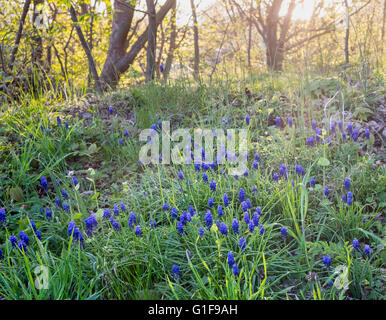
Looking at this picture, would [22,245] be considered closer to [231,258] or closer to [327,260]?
[231,258]

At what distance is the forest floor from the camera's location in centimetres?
193

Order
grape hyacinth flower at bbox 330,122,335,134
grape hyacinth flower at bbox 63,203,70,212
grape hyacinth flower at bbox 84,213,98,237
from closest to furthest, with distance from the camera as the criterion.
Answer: grape hyacinth flower at bbox 84,213,98,237
grape hyacinth flower at bbox 63,203,70,212
grape hyacinth flower at bbox 330,122,335,134

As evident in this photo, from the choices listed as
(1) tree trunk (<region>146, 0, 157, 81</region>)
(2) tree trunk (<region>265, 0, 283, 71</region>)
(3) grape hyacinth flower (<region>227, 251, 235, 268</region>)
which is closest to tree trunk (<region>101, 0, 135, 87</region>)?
(1) tree trunk (<region>146, 0, 157, 81</region>)

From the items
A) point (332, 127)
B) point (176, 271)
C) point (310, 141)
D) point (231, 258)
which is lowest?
point (176, 271)

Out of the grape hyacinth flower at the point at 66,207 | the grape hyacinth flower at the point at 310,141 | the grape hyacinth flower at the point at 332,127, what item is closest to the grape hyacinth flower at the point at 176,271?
the grape hyacinth flower at the point at 66,207

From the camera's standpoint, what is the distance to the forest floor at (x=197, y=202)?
1.93 m

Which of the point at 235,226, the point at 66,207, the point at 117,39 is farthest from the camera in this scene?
the point at 117,39

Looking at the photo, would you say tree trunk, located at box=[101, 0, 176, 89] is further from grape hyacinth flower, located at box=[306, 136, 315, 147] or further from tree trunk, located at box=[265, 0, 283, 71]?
grape hyacinth flower, located at box=[306, 136, 315, 147]

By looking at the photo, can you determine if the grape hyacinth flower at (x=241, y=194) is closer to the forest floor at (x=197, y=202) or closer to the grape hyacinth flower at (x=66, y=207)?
the forest floor at (x=197, y=202)

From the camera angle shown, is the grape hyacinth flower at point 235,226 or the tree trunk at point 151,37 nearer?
the grape hyacinth flower at point 235,226

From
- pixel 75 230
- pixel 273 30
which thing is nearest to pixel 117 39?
pixel 273 30

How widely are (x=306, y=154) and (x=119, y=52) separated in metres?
4.68

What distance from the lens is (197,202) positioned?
2.58m

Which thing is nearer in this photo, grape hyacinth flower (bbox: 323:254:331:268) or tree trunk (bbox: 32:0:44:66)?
grape hyacinth flower (bbox: 323:254:331:268)
